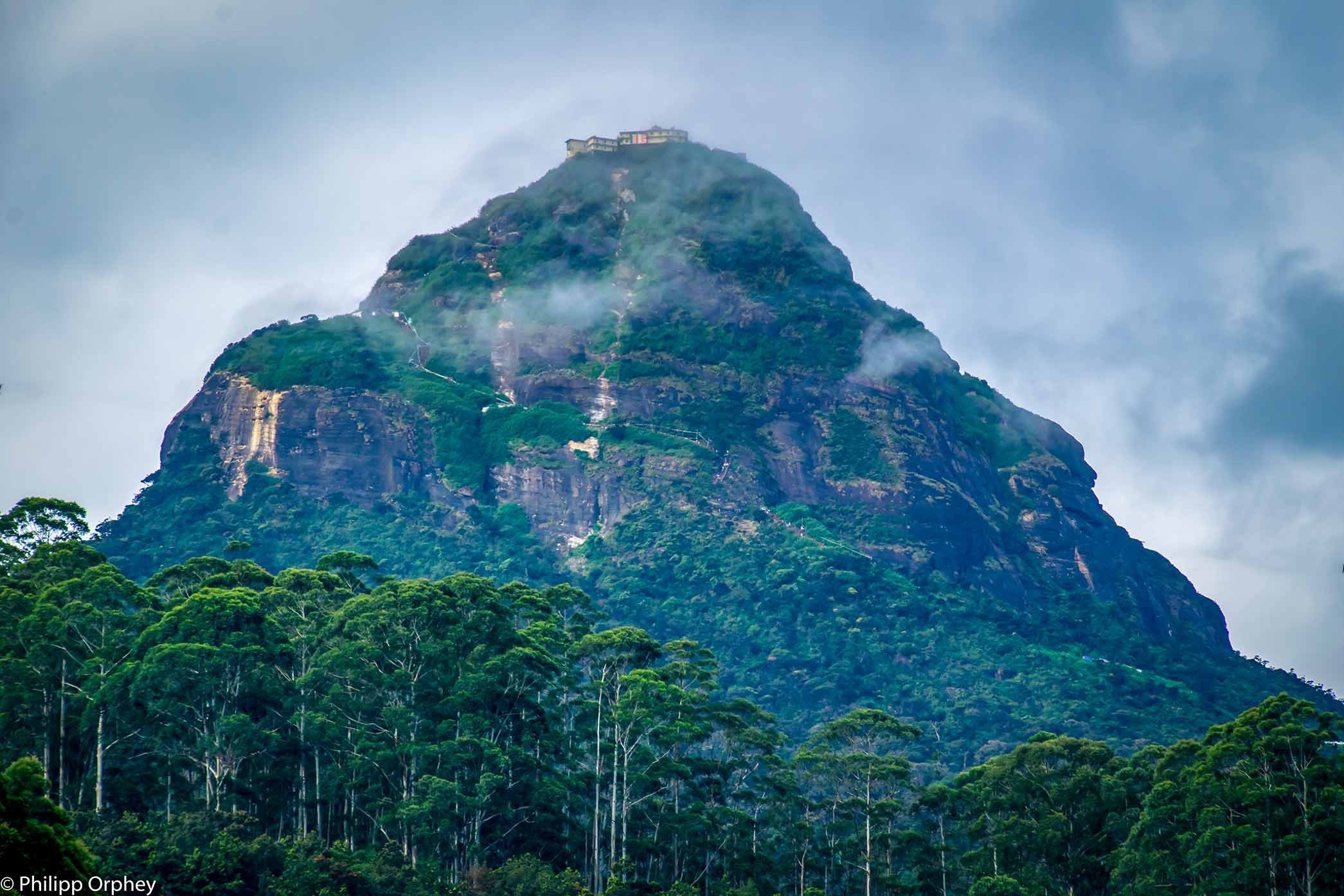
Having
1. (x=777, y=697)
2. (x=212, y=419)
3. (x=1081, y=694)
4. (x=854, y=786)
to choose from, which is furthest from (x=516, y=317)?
(x=854, y=786)

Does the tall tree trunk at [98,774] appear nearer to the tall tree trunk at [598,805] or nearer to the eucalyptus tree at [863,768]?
the tall tree trunk at [598,805]

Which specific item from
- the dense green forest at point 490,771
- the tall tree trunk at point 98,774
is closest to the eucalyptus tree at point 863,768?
the dense green forest at point 490,771

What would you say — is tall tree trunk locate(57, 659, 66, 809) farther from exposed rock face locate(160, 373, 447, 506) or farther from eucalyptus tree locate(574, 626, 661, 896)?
exposed rock face locate(160, 373, 447, 506)

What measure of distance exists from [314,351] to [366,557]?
3173 inches

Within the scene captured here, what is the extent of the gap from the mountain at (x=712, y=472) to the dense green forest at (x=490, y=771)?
1935 inches

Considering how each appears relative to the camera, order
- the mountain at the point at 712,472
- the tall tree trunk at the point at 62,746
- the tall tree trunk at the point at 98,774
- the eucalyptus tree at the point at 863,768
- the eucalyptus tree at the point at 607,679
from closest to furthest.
A: the tall tree trunk at the point at 98,774 < the tall tree trunk at the point at 62,746 < the eucalyptus tree at the point at 607,679 < the eucalyptus tree at the point at 863,768 < the mountain at the point at 712,472

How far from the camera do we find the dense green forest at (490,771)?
63.5 m

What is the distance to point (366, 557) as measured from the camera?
8594 cm

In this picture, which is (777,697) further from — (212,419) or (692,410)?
(212,419)

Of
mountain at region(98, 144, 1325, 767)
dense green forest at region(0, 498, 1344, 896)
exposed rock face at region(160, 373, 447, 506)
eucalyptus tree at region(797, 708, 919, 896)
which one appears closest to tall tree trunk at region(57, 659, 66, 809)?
dense green forest at region(0, 498, 1344, 896)

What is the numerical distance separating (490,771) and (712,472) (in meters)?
90.7

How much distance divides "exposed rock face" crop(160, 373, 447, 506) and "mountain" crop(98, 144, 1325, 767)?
271mm

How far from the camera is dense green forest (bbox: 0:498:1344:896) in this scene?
2499 inches

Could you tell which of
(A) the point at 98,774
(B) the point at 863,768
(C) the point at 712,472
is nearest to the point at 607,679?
(B) the point at 863,768
